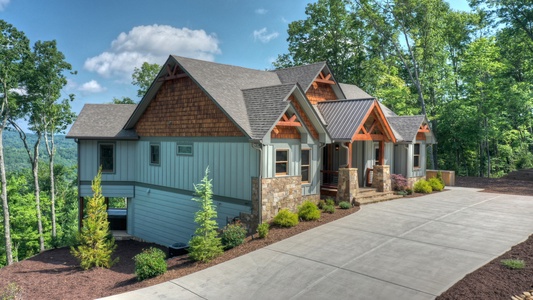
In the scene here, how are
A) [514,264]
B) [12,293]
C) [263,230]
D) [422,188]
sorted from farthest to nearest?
[422,188] < [263,230] < [12,293] < [514,264]

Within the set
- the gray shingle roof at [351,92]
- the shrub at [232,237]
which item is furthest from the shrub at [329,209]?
the gray shingle roof at [351,92]

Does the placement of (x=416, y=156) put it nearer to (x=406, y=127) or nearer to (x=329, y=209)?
(x=406, y=127)

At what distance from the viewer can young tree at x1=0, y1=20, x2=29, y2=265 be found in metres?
25.0

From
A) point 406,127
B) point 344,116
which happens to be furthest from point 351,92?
point 344,116

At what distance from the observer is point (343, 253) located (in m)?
10.4

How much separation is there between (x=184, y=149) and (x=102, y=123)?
639 cm

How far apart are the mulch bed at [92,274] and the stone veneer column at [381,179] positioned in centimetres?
357

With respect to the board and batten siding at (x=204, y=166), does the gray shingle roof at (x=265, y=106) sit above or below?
above

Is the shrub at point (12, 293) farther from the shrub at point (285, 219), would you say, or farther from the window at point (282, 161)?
the window at point (282, 161)

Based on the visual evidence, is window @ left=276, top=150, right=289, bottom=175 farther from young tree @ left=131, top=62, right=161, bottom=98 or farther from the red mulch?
young tree @ left=131, top=62, right=161, bottom=98

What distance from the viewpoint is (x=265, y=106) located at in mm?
14539

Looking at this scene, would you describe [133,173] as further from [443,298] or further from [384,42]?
[384,42]

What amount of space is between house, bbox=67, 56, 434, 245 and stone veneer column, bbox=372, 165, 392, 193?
0.17 ft

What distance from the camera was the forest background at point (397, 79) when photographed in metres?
28.6
